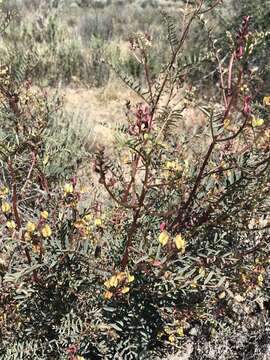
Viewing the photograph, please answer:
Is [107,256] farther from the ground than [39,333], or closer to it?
farther from the ground

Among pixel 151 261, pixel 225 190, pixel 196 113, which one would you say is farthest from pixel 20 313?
pixel 196 113

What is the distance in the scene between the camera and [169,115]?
1281 mm

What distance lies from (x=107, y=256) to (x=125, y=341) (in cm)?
36

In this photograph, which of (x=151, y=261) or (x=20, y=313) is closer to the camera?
(x=151, y=261)

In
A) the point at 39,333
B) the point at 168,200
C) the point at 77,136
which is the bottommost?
the point at 77,136

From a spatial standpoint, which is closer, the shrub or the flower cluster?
the flower cluster

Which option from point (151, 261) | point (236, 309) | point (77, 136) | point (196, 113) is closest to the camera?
point (151, 261)

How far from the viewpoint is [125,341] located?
1.80 meters

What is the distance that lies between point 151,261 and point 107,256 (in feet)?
1.49

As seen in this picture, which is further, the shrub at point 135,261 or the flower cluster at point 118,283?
the shrub at point 135,261

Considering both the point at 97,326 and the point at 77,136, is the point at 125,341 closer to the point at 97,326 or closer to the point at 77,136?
the point at 97,326

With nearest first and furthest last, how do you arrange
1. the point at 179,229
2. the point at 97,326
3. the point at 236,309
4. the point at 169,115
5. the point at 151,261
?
the point at 169,115 < the point at 151,261 < the point at 97,326 < the point at 179,229 < the point at 236,309

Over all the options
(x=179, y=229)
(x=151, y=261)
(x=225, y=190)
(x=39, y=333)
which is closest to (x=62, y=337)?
(x=39, y=333)

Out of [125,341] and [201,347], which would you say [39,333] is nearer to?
[125,341]
